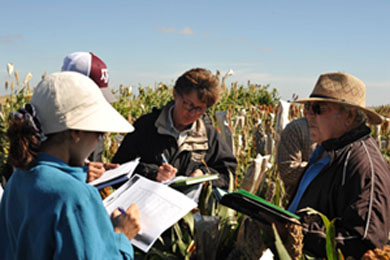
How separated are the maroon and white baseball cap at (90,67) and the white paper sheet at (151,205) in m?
0.65

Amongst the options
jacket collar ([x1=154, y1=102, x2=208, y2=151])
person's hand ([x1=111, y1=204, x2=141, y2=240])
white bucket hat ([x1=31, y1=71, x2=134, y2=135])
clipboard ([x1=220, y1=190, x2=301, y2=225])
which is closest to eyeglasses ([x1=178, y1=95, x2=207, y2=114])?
jacket collar ([x1=154, y1=102, x2=208, y2=151])

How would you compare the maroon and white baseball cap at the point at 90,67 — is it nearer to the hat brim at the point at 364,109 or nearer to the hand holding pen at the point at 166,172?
the hand holding pen at the point at 166,172

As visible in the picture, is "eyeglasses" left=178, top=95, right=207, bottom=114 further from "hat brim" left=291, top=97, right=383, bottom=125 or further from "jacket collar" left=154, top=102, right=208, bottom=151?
"hat brim" left=291, top=97, right=383, bottom=125

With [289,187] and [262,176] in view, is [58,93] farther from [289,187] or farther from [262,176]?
[289,187]

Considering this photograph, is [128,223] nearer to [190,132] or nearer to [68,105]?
[68,105]

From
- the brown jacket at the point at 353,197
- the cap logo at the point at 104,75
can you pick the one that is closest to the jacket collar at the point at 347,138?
the brown jacket at the point at 353,197

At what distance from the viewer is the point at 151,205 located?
204 centimetres

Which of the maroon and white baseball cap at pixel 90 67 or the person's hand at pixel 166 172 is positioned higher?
the maroon and white baseball cap at pixel 90 67

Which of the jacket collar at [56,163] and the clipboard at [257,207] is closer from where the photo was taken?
the jacket collar at [56,163]

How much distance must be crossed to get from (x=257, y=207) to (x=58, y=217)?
86cm

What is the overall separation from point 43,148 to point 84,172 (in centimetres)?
17

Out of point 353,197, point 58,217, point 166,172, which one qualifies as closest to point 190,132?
point 166,172

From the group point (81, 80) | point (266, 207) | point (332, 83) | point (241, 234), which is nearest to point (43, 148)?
point (81, 80)

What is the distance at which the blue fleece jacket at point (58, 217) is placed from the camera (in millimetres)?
1357
